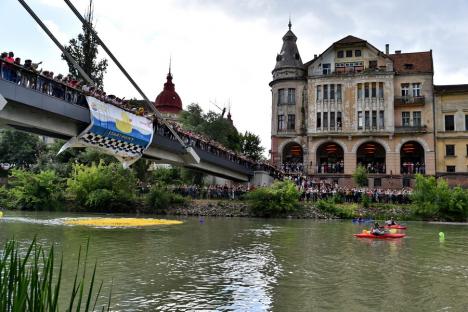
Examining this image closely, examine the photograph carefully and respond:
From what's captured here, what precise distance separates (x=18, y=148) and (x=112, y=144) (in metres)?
59.6

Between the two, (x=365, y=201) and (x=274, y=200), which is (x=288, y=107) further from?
(x=365, y=201)

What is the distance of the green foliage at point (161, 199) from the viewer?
5206 centimetres

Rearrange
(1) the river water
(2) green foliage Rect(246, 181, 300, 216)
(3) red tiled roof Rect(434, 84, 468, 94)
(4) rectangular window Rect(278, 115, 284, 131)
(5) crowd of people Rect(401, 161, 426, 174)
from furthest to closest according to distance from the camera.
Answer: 1. (4) rectangular window Rect(278, 115, 284, 131)
2. (3) red tiled roof Rect(434, 84, 468, 94)
3. (5) crowd of people Rect(401, 161, 426, 174)
4. (2) green foliage Rect(246, 181, 300, 216)
5. (1) the river water

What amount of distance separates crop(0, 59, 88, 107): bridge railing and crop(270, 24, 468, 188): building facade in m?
44.9

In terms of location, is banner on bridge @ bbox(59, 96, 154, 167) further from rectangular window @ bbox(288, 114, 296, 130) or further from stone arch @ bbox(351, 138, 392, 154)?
stone arch @ bbox(351, 138, 392, 154)

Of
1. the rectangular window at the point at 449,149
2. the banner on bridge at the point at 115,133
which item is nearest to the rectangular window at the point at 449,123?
the rectangular window at the point at 449,149

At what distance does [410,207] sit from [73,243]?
37.0 metres

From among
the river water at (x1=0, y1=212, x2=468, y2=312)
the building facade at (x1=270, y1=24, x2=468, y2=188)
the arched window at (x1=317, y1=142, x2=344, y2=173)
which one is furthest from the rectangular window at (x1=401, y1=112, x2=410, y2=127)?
the river water at (x1=0, y1=212, x2=468, y2=312)

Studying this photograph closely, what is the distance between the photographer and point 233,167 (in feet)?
171

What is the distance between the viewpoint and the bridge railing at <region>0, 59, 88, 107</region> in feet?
72.8

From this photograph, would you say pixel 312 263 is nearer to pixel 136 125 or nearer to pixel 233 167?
pixel 136 125

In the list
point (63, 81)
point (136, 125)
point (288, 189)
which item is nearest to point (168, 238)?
point (136, 125)

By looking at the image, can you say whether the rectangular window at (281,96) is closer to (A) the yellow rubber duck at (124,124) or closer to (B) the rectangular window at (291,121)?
(B) the rectangular window at (291,121)

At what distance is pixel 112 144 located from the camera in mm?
29734
